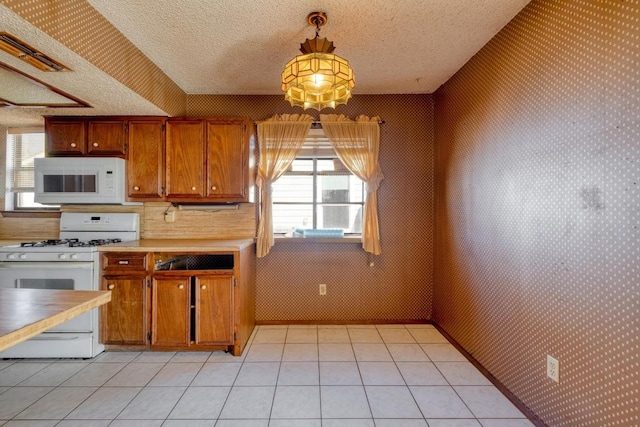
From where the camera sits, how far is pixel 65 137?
2943 mm

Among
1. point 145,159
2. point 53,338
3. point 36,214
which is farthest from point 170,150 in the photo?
point 53,338

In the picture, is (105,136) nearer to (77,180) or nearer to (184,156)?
(77,180)

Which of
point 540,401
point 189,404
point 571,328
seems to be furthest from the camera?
point 189,404

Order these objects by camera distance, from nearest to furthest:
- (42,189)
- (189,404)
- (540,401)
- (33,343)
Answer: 1. (540,401)
2. (189,404)
3. (33,343)
4. (42,189)

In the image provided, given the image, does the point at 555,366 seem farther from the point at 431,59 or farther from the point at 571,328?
the point at 431,59

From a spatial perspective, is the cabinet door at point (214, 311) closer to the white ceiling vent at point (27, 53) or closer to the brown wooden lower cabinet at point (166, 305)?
the brown wooden lower cabinet at point (166, 305)

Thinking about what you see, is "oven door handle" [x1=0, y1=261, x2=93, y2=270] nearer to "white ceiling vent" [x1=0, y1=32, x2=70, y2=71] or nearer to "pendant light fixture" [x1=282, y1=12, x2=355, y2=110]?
"white ceiling vent" [x1=0, y1=32, x2=70, y2=71]

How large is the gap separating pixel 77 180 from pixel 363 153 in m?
2.73

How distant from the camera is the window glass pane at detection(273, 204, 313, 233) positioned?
350 centimetres

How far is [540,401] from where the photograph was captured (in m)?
1.80

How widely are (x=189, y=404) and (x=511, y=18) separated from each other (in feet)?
10.6

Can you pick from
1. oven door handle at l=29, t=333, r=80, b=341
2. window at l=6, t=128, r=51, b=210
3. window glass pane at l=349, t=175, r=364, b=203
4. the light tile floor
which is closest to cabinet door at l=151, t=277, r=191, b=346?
the light tile floor

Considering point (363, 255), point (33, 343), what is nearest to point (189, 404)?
point (33, 343)

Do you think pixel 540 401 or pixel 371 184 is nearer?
pixel 540 401
